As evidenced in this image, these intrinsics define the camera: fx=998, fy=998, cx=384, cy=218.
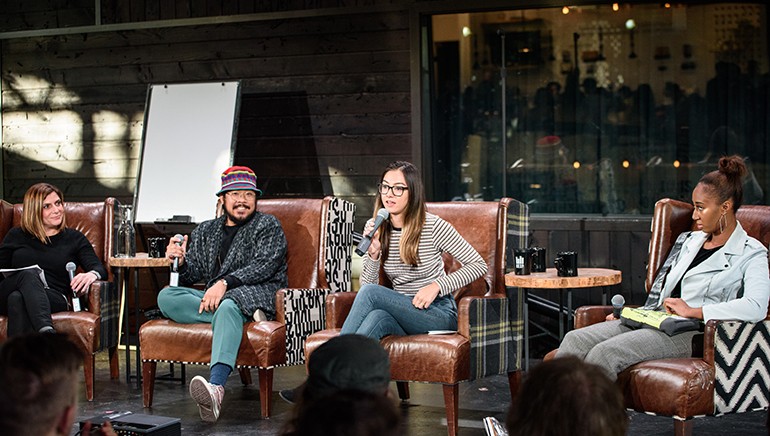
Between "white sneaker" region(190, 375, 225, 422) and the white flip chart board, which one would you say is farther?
the white flip chart board

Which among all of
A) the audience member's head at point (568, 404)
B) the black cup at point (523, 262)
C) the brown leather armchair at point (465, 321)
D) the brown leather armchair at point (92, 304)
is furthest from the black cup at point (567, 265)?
the audience member's head at point (568, 404)

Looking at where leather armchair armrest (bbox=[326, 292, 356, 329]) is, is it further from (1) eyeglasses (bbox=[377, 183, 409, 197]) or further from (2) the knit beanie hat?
(2) the knit beanie hat

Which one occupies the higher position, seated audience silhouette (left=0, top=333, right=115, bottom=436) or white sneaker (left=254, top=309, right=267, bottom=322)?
seated audience silhouette (left=0, top=333, right=115, bottom=436)

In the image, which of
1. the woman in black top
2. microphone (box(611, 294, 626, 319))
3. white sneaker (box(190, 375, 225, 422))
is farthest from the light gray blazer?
the woman in black top

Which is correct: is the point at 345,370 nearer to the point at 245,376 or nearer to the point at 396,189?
the point at 396,189

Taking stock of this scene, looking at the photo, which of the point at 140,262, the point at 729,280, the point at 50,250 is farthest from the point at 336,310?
the point at 50,250

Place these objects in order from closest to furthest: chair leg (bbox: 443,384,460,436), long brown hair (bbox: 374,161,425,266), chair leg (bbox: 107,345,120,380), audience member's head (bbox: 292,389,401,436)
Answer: audience member's head (bbox: 292,389,401,436), chair leg (bbox: 443,384,460,436), long brown hair (bbox: 374,161,425,266), chair leg (bbox: 107,345,120,380)

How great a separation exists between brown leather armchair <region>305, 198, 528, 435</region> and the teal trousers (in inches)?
14.4

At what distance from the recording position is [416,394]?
5.16 meters

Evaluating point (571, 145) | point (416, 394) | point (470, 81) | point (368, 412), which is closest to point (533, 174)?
point (571, 145)

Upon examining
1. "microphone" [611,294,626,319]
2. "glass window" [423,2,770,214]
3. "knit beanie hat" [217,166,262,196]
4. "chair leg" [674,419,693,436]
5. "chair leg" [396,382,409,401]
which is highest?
"glass window" [423,2,770,214]

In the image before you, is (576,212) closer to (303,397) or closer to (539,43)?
(539,43)

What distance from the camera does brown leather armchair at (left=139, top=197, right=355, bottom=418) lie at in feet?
15.3

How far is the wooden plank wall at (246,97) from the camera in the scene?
21.0 ft
